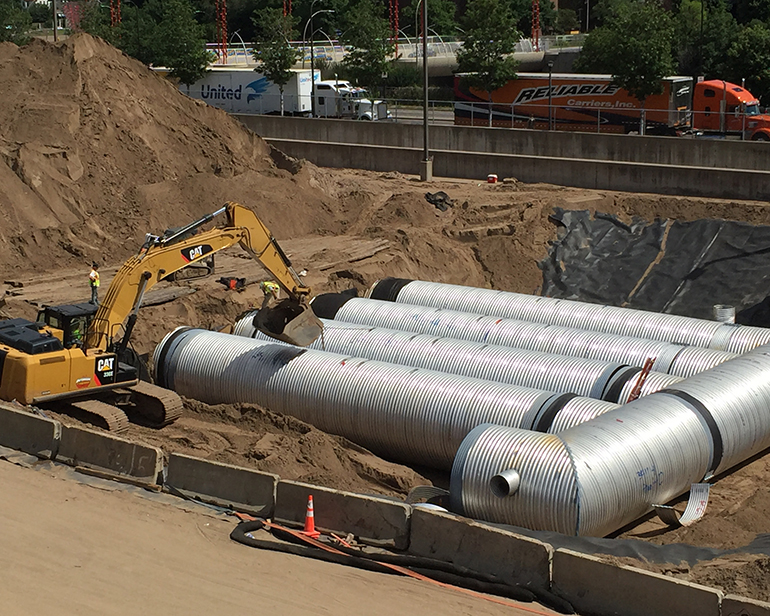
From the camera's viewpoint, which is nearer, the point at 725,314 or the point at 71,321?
the point at 71,321

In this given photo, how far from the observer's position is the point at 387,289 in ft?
89.2

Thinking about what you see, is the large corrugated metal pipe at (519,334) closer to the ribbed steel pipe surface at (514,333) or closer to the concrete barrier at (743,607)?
the ribbed steel pipe surface at (514,333)

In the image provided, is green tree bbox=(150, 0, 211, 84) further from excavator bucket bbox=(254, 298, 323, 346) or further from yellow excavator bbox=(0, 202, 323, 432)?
excavator bucket bbox=(254, 298, 323, 346)

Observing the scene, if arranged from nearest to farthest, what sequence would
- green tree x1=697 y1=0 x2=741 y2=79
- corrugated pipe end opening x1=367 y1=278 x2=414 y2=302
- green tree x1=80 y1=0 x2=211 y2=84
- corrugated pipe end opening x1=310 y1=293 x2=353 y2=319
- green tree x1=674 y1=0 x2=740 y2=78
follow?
corrugated pipe end opening x1=310 y1=293 x2=353 y2=319
corrugated pipe end opening x1=367 y1=278 x2=414 y2=302
green tree x1=80 y1=0 x2=211 y2=84
green tree x1=697 y1=0 x2=741 y2=79
green tree x1=674 y1=0 x2=740 y2=78

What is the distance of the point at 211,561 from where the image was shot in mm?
14633

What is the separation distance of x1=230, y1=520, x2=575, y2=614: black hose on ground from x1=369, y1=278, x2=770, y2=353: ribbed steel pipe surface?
432 inches

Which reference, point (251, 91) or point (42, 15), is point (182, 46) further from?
point (42, 15)

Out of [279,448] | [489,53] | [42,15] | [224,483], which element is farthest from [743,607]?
[42,15]

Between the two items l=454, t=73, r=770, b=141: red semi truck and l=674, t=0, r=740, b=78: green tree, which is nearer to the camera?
l=454, t=73, r=770, b=141: red semi truck

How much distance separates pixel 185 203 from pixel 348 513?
20.0 meters

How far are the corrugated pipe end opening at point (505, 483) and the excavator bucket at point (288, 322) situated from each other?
21.9 feet

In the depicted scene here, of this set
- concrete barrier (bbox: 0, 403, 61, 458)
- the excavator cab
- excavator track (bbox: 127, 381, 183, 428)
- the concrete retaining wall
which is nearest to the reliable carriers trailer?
excavator track (bbox: 127, 381, 183, 428)

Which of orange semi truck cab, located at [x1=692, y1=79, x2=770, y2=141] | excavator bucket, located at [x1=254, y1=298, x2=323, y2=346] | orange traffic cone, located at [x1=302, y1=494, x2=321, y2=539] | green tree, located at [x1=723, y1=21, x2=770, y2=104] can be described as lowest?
orange traffic cone, located at [x1=302, y1=494, x2=321, y2=539]

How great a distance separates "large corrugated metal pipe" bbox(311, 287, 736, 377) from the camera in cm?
2172
